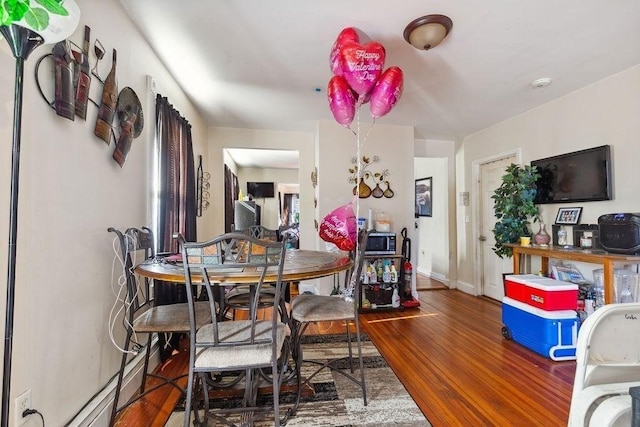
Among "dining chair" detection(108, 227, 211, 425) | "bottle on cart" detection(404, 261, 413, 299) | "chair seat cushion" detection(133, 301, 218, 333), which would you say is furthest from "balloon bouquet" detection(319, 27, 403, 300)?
"bottle on cart" detection(404, 261, 413, 299)

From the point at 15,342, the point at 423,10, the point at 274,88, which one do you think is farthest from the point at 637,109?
the point at 15,342

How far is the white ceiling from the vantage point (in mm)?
1826

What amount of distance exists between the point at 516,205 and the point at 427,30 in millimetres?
2401

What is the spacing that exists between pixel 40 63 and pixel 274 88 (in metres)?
2.00

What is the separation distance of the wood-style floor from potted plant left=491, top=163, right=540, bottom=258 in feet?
3.15

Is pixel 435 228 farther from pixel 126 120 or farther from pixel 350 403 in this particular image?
pixel 126 120

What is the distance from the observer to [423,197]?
588 centimetres

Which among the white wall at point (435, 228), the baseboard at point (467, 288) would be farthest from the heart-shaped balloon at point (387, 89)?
the baseboard at point (467, 288)

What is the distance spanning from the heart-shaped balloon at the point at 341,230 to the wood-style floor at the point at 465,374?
916 millimetres

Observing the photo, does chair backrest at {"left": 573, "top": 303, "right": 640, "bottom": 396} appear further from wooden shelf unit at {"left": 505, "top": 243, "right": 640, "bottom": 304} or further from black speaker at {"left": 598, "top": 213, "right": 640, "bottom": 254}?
black speaker at {"left": 598, "top": 213, "right": 640, "bottom": 254}

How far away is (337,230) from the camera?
9.74 ft

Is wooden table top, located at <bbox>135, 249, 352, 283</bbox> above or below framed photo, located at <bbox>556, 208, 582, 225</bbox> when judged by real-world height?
below

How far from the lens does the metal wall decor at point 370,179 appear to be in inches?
157

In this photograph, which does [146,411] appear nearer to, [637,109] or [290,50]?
[290,50]
